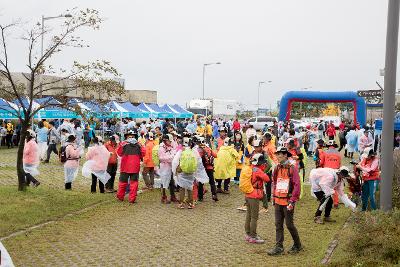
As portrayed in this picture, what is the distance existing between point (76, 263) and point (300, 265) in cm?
343

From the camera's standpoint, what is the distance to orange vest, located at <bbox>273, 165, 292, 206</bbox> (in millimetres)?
8289

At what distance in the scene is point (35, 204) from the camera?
11.6 m

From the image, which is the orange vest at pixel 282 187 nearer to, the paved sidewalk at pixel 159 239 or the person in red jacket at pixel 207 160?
the paved sidewalk at pixel 159 239

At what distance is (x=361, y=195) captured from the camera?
1109 cm

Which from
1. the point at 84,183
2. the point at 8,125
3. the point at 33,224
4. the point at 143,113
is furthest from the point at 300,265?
the point at 143,113

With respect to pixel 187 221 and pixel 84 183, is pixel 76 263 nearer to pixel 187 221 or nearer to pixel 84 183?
pixel 187 221

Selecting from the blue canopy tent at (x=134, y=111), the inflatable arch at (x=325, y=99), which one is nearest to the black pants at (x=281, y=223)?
the blue canopy tent at (x=134, y=111)

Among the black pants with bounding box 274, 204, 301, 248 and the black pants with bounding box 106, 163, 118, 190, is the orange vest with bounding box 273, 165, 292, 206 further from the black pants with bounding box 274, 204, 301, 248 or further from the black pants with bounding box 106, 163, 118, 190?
the black pants with bounding box 106, 163, 118, 190

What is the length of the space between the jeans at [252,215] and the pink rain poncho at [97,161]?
18.4ft

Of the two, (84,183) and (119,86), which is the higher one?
(119,86)

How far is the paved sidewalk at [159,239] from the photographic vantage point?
26.6 ft

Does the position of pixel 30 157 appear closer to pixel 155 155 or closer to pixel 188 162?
pixel 155 155

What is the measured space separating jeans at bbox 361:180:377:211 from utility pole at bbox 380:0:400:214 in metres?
1.89

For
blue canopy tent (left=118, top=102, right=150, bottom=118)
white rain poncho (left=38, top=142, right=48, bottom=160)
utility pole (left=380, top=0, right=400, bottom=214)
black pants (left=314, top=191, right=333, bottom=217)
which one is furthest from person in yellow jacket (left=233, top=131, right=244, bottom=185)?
blue canopy tent (left=118, top=102, right=150, bottom=118)
